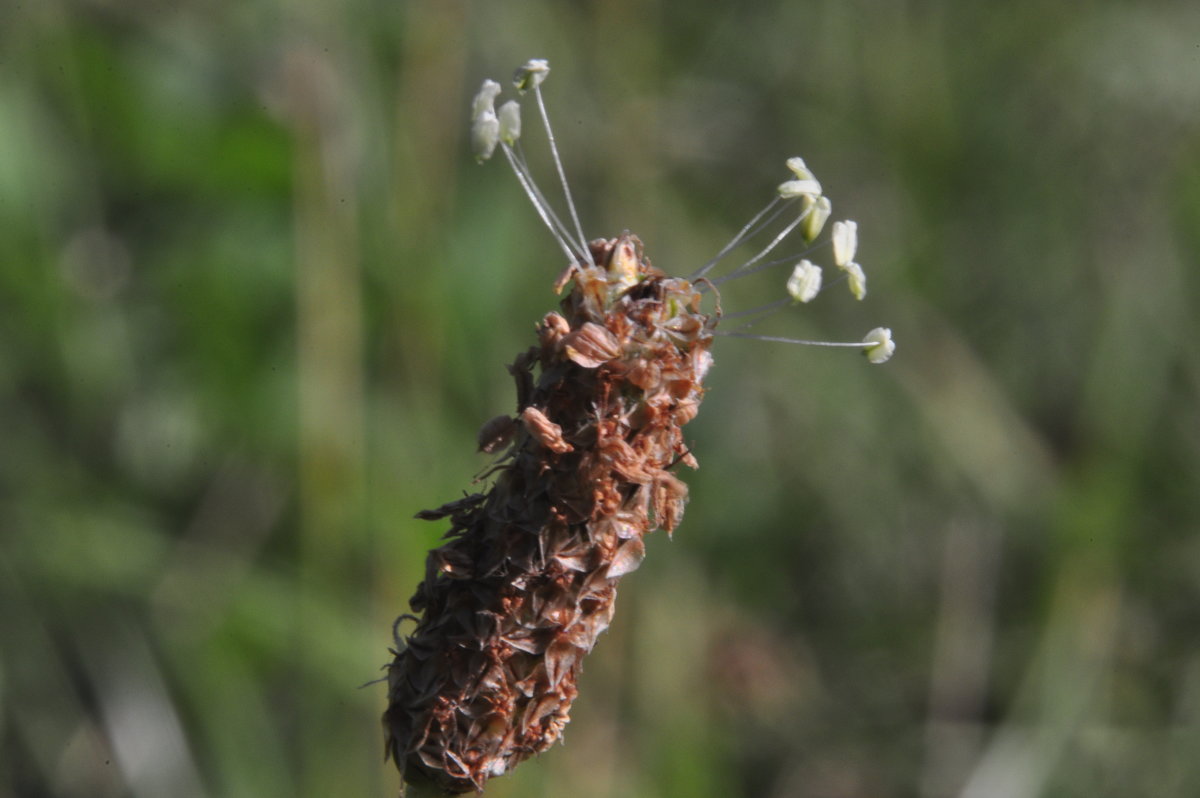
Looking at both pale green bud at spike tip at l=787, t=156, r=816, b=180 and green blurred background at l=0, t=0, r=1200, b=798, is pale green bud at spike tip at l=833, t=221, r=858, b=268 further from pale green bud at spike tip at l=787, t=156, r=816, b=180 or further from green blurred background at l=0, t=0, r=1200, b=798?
green blurred background at l=0, t=0, r=1200, b=798

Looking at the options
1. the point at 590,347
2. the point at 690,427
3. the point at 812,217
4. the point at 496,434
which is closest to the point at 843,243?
the point at 812,217

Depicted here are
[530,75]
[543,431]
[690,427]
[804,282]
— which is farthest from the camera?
[690,427]

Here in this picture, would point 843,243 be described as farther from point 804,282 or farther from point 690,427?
point 690,427

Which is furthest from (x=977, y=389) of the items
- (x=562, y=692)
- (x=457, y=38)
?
(x=562, y=692)

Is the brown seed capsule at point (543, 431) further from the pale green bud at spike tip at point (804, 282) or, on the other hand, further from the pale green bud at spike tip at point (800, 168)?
the pale green bud at spike tip at point (800, 168)

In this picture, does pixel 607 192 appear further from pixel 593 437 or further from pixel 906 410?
pixel 593 437

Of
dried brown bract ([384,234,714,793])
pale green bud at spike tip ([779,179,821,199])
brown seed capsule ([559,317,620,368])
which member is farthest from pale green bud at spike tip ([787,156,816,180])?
brown seed capsule ([559,317,620,368])

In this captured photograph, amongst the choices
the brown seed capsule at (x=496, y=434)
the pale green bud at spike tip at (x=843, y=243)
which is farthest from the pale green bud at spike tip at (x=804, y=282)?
the brown seed capsule at (x=496, y=434)
